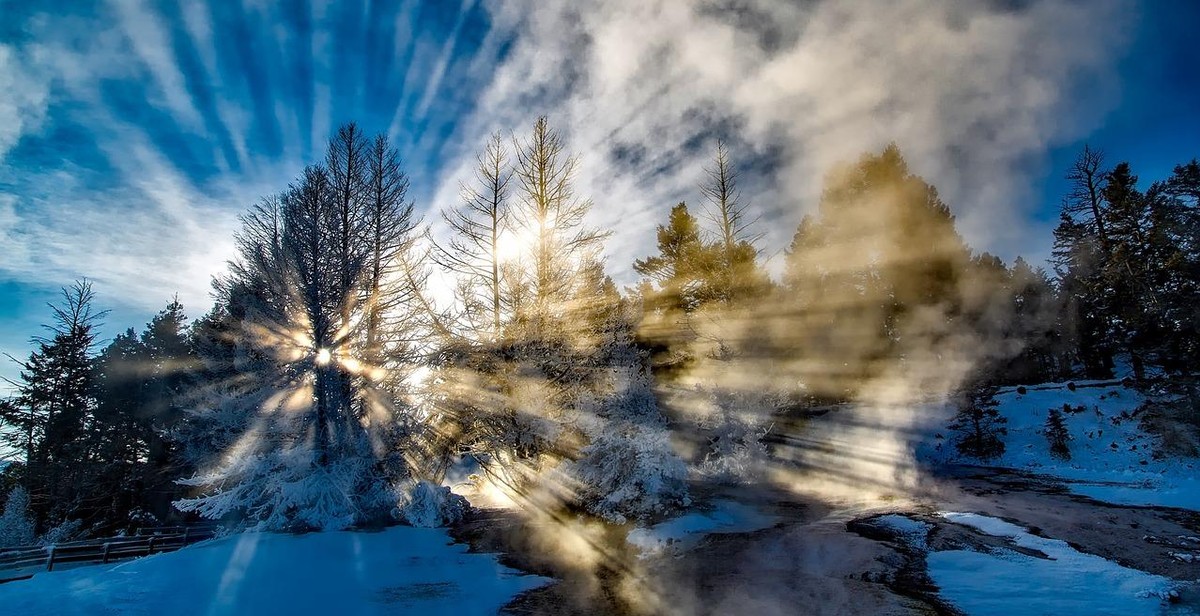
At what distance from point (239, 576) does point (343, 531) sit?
11.4 ft

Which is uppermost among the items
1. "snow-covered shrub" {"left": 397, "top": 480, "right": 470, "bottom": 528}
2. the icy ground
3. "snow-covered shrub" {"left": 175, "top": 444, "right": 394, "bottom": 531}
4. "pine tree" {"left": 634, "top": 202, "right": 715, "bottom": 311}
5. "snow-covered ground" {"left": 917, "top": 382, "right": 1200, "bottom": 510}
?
"pine tree" {"left": 634, "top": 202, "right": 715, "bottom": 311}

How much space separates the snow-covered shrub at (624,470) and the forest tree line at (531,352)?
0.20 feet

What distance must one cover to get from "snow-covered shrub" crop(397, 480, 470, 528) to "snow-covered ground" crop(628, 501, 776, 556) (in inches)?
194

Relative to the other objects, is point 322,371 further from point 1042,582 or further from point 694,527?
point 1042,582

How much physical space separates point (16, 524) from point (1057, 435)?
142 ft

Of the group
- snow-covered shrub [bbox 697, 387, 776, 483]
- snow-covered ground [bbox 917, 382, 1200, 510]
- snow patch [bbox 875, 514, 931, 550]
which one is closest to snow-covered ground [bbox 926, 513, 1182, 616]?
snow patch [bbox 875, 514, 931, 550]

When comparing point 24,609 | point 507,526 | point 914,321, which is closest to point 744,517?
point 507,526

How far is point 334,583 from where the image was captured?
26.6 ft

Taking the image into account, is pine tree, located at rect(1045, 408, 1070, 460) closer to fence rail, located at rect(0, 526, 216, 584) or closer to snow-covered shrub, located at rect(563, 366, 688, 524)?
snow-covered shrub, located at rect(563, 366, 688, 524)

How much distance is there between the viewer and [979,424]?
26.9m

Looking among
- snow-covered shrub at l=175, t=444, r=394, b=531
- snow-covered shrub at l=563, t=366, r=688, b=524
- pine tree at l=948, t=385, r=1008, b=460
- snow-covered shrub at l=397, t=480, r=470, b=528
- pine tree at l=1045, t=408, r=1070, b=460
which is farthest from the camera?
pine tree at l=948, t=385, r=1008, b=460

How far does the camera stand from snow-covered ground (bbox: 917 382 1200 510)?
15871 mm

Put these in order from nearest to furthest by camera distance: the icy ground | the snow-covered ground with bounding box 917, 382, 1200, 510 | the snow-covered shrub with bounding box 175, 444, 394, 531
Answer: the icy ground, the snow-covered shrub with bounding box 175, 444, 394, 531, the snow-covered ground with bounding box 917, 382, 1200, 510

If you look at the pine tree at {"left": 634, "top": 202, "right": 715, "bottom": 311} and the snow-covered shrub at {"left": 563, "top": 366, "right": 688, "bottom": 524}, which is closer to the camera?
the snow-covered shrub at {"left": 563, "top": 366, "right": 688, "bottom": 524}
